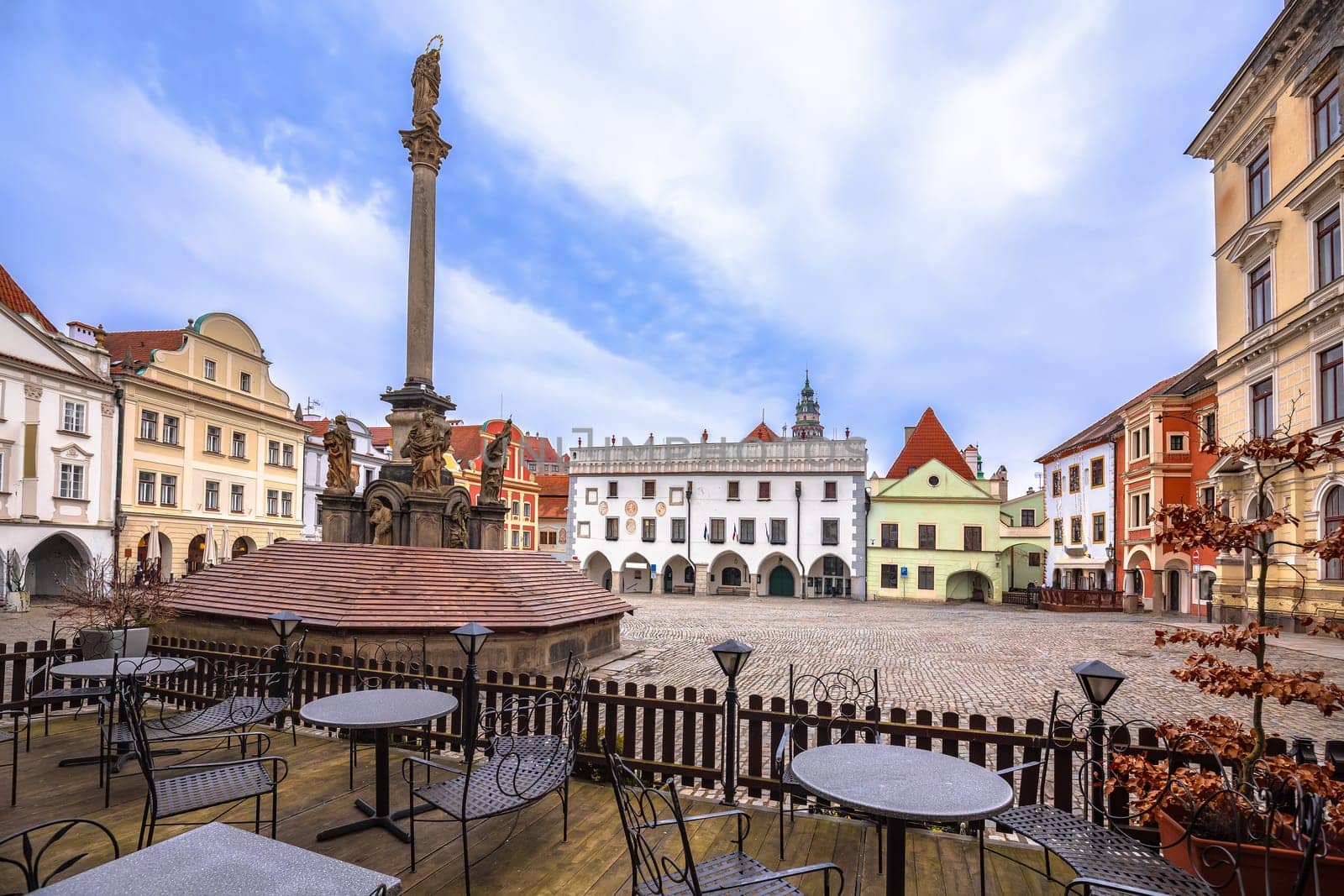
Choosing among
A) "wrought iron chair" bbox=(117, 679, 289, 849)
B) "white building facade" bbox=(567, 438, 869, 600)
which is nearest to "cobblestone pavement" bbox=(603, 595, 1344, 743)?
"wrought iron chair" bbox=(117, 679, 289, 849)

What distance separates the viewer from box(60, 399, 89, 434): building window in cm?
2700

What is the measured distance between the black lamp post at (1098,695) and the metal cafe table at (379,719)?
4.30 meters

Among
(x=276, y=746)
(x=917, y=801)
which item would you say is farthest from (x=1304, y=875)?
(x=276, y=746)

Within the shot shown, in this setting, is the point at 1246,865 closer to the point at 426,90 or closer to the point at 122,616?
the point at 122,616

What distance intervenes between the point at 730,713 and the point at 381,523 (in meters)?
10.2

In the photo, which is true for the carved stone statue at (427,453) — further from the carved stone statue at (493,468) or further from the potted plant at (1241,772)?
the potted plant at (1241,772)

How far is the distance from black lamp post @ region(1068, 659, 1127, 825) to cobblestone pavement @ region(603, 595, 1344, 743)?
14.2 feet

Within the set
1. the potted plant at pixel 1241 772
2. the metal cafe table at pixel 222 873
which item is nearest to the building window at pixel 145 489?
the metal cafe table at pixel 222 873

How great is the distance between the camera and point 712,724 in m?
5.85

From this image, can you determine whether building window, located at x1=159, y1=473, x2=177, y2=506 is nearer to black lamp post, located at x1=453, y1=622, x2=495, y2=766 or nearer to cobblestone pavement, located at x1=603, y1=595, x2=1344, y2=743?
cobblestone pavement, located at x1=603, y1=595, x2=1344, y2=743

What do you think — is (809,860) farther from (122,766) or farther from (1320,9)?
(1320,9)

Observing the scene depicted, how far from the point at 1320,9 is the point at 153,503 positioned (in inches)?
1693

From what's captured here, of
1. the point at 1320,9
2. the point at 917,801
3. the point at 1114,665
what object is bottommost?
the point at 1114,665

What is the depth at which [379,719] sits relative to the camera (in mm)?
4766
